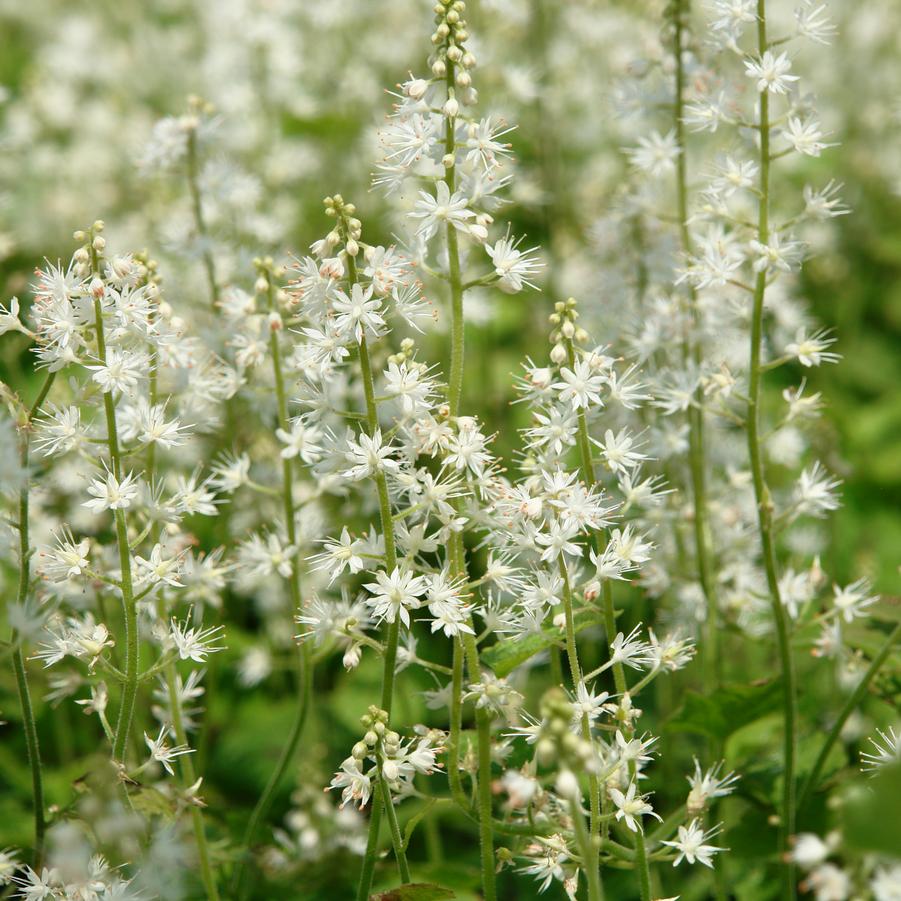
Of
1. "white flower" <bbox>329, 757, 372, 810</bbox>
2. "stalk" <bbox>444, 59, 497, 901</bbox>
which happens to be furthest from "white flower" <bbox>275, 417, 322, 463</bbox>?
"white flower" <bbox>329, 757, 372, 810</bbox>

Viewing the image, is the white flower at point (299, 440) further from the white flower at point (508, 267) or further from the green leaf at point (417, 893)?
the green leaf at point (417, 893)

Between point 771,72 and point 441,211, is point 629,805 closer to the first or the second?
point 441,211

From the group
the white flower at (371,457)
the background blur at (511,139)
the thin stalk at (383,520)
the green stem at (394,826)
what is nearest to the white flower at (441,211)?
the thin stalk at (383,520)

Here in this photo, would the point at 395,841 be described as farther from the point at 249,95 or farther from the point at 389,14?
the point at 389,14

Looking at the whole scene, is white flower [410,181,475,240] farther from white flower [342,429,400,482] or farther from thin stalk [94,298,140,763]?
thin stalk [94,298,140,763]

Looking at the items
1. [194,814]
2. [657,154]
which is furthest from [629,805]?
[657,154]

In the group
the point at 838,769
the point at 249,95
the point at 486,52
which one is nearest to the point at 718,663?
the point at 838,769
